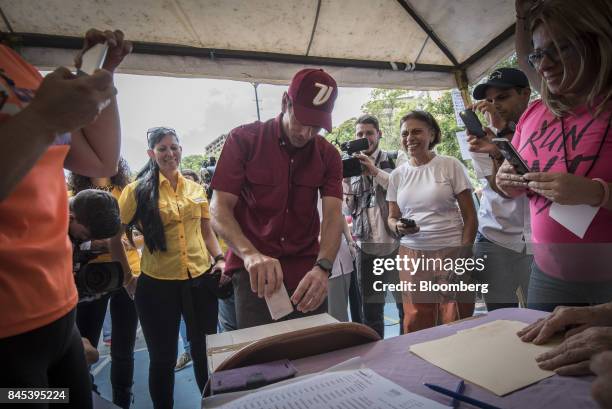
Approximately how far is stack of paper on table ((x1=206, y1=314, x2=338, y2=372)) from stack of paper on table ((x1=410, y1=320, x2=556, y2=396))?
359 mm

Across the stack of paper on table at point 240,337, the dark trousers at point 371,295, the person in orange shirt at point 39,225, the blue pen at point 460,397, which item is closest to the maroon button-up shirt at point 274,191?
the stack of paper on table at point 240,337

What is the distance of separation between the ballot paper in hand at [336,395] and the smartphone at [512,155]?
3.20 ft

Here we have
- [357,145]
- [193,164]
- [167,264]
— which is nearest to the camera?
[167,264]

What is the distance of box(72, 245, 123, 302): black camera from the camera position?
142 centimetres

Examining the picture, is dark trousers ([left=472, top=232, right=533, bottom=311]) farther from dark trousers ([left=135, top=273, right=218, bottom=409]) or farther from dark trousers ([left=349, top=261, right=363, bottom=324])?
dark trousers ([left=135, top=273, right=218, bottom=409])

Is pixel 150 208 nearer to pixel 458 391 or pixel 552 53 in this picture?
pixel 458 391

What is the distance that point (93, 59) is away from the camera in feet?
2.76

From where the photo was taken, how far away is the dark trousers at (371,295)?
2766 millimetres

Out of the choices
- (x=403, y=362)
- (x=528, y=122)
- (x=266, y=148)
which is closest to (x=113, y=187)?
(x=266, y=148)

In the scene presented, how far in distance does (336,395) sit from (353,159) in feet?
7.03

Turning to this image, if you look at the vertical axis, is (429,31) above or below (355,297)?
above

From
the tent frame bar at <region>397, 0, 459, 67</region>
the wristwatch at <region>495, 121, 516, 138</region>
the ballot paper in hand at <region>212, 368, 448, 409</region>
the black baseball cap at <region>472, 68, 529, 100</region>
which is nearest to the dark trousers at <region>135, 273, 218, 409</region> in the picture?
the ballot paper in hand at <region>212, 368, 448, 409</region>

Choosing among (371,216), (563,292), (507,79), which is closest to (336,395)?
(563,292)

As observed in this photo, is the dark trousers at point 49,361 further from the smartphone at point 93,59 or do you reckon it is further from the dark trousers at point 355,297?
the dark trousers at point 355,297
